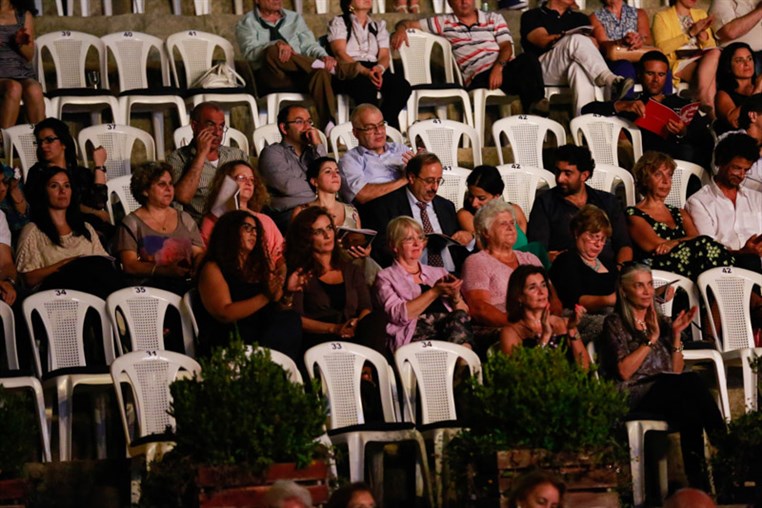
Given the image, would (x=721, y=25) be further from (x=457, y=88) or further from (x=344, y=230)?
(x=344, y=230)

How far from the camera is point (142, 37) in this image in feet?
38.7

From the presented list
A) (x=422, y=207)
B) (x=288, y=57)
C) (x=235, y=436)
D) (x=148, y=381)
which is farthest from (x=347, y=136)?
(x=235, y=436)

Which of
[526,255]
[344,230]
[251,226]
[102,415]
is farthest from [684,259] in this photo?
[102,415]

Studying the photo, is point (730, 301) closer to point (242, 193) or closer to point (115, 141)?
point (242, 193)

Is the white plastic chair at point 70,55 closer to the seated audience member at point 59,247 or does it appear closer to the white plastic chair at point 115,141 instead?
the white plastic chair at point 115,141

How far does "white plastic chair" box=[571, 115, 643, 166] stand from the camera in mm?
11555

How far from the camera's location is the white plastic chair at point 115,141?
10.8m

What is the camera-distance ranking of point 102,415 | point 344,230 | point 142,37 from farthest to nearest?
point 142,37, point 344,230, point 102,415

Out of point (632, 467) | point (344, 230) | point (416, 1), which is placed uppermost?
point (416, 1)

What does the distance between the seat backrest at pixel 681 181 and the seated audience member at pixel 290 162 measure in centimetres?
222

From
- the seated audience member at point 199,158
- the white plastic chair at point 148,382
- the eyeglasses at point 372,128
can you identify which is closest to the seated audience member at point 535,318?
the white plastic chair at point 148,382

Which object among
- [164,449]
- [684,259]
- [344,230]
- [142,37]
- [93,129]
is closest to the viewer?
[164,449]

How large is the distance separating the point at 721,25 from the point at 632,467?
17.8 feet

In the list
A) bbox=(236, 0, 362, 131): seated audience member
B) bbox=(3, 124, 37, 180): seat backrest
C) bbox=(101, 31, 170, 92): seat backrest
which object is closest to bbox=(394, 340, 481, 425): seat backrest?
bbox=(236, 0, 362, 131): seated audience member
